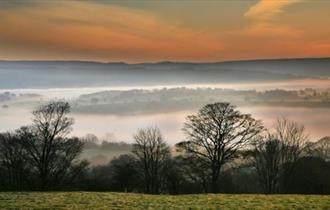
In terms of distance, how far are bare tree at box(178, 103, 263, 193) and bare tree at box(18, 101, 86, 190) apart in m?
13.0

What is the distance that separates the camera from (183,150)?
48812 millimetres

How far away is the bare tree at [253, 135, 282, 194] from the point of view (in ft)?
170

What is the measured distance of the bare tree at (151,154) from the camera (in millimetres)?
57812

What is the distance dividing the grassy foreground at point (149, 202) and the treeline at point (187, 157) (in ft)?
52.3

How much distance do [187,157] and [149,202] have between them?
782 inches

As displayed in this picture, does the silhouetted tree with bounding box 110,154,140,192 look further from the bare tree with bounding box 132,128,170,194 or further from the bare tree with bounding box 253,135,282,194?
the bare tree with bounding box 253,135,282,194

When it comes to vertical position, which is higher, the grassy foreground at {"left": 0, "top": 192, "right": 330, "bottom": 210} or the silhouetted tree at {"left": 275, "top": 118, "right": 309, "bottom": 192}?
the silhouetted tree at {"left": 275, "top": 118, "right": 309, "bottom": 192}

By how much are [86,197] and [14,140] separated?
96.0 ft

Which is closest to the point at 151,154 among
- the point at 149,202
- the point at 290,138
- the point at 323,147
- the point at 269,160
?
the point at 269,160

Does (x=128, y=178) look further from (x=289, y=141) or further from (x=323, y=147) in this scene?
(x=323, y=147)

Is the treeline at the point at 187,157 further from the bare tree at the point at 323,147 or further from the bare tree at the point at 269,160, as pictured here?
the bare tree at the point at 323,147

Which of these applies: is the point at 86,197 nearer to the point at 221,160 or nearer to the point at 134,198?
the point at 134,198

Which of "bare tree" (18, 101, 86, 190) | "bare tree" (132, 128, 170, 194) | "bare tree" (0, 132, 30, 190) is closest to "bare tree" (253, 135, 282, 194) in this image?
"bare tree" (132, 128, 170, 194)

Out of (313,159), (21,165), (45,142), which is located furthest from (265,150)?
(21,165)
